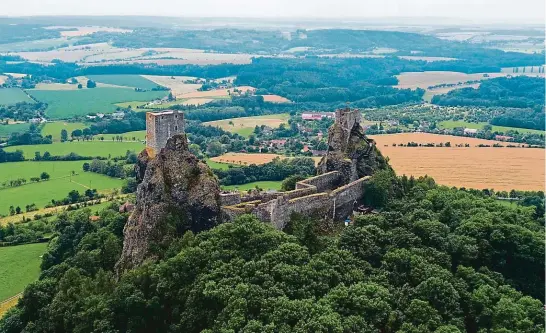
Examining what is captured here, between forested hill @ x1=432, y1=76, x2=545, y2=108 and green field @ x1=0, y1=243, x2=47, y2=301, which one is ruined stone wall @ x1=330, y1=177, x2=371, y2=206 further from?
forested hill @ x1=432, y1=76, x2=545, y2=108

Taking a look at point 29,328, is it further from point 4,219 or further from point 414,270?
point 4,219

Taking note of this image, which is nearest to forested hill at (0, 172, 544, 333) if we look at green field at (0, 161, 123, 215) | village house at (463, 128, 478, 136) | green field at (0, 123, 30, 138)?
green field at (0, 161, 123, 215)

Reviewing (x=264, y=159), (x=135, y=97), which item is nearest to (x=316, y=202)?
(x=264, y=159)

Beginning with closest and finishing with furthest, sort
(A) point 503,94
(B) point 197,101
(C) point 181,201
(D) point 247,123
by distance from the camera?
(C) point 181,201 < (D) point 247,123 < (B) point 197,101 < (A) point 503,94

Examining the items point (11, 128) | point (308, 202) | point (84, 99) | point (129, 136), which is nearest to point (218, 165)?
point (129, 136)

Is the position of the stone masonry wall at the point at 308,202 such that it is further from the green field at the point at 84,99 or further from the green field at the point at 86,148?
the green field at the point at 84,99

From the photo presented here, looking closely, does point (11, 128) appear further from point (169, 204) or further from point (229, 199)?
point (229, 199)
